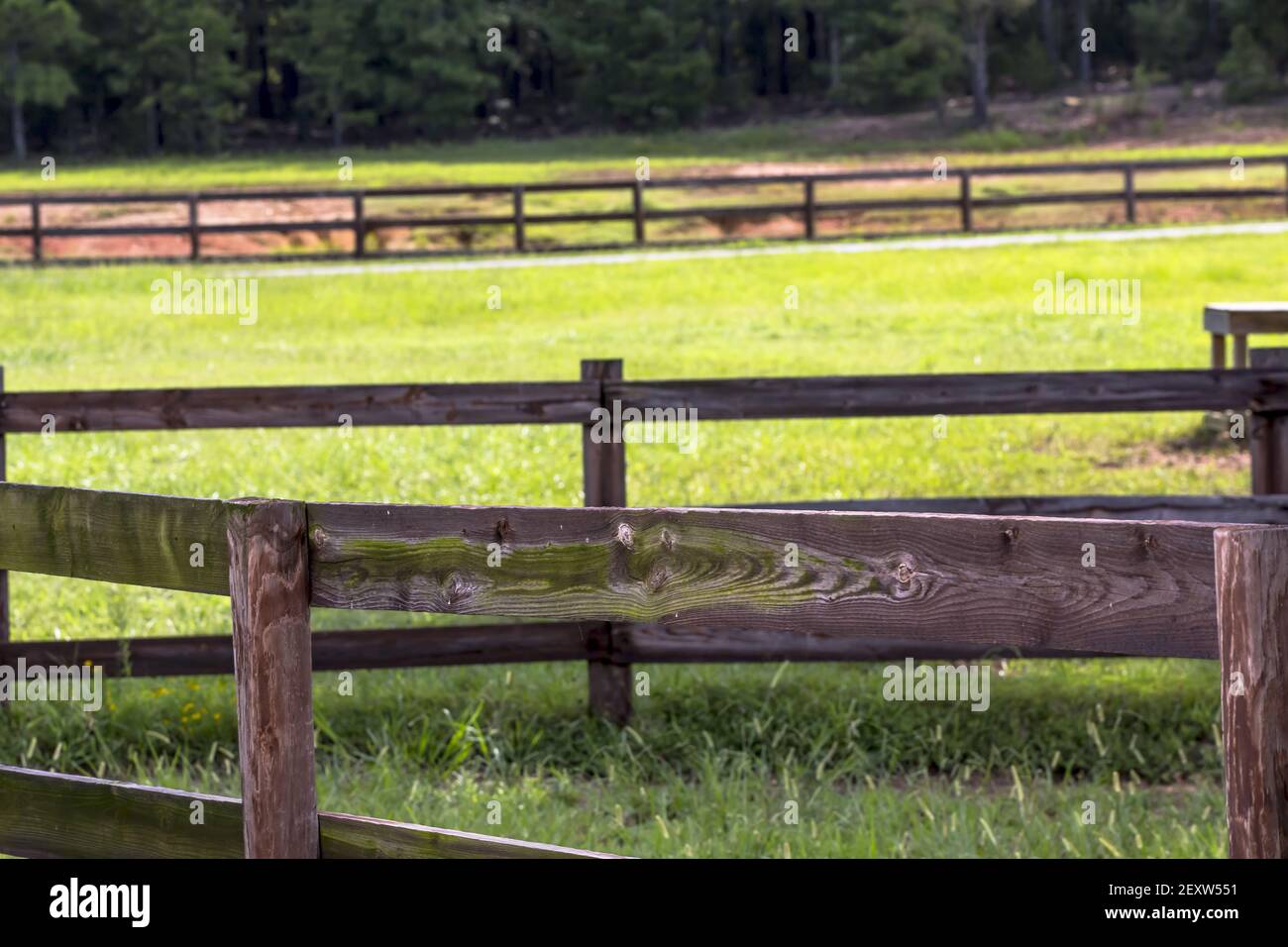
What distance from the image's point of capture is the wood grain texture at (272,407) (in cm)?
634

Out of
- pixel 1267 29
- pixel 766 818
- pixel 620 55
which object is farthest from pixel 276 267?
pixel 1267 29

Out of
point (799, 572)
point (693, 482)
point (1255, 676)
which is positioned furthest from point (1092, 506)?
point (693, 482)

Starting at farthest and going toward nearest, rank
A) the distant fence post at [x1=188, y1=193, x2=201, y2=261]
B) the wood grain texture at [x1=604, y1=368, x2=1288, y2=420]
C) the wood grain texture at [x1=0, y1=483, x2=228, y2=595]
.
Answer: the distant fence post at [x1=188, y1=193, x2=201, y2=261] → the wood grain texture at [x1=604, y1=368, x2=1288, y2=420] → the wood grain texture at [x1=0, y1=483, x2=228, y2=595]

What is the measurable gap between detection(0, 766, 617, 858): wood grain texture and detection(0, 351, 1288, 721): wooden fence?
2.78 meters

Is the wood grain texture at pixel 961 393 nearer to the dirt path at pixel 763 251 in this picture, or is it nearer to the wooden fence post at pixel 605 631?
the wooden fence post at pixel 605 631

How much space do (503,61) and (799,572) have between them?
73.0 m

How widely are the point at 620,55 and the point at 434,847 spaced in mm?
69205

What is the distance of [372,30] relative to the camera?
6962 cm

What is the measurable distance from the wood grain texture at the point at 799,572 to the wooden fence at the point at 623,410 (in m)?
3.11

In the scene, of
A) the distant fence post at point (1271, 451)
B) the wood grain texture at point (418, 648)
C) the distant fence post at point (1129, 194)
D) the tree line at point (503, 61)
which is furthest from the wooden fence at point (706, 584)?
the tree line at point (503, 61)

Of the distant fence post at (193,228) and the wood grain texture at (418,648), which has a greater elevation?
the distant fence post at (193,228)

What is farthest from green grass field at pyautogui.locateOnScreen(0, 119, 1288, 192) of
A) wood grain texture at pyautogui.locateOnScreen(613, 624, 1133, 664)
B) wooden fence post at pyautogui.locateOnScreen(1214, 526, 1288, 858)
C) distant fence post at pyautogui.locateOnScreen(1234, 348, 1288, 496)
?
wooden fence post at pyautogui.locateOnScreen(1214, 526, 1288, 858)

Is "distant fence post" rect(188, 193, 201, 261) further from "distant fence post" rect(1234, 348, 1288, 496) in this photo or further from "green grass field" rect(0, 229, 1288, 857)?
"distant fence post" rect(1234, 348, 1288, 496)

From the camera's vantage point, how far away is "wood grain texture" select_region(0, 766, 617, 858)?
288 centimetres
